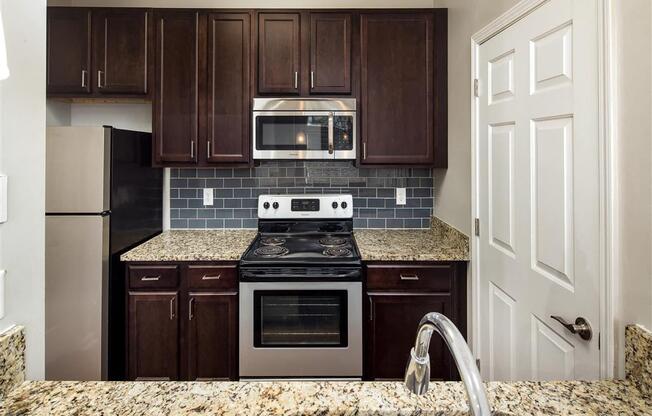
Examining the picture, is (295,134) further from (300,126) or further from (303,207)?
(303,207)

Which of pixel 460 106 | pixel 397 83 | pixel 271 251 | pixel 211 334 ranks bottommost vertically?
pixel 211 334

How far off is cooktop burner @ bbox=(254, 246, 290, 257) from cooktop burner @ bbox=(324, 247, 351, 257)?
9.7 inches

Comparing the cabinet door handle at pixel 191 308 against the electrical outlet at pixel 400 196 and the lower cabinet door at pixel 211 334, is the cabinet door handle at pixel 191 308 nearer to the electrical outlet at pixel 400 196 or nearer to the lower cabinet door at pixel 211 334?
the lower cabinet door at pixel 211 334

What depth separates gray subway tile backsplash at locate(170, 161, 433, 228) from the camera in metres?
2.83

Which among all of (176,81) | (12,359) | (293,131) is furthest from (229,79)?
(12,359)

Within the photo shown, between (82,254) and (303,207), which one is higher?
(303,207)

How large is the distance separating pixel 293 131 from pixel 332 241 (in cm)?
79

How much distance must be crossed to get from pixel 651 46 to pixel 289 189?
225cm

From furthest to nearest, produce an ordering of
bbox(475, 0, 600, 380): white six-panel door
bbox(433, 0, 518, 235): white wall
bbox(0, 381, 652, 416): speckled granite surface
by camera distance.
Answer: bbox(433, 0, 518, 235): white wall, bbox(475, 0, 600, 380): white six-panel door, bbox(0, 381, 652, 416): speckled granite surface

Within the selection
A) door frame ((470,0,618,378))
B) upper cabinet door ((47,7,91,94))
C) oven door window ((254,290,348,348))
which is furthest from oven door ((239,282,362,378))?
upper cabinet door ((47,7,91,94))

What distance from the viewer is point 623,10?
0.99 m

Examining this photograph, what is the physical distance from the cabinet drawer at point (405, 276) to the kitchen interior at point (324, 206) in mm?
13

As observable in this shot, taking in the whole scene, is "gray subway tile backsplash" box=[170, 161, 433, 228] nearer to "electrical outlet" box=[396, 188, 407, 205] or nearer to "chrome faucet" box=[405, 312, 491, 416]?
"electrical outlet" box=[396, 188, 407, 205]

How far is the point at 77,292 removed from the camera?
2100 mm
